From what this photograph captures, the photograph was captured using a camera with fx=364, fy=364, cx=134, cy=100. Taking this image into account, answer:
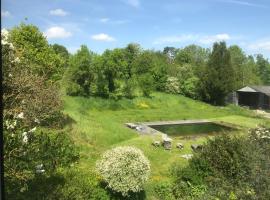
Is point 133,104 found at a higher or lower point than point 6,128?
lower

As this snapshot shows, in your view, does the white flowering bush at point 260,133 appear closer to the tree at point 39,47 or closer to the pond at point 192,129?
the pond at point 192,129

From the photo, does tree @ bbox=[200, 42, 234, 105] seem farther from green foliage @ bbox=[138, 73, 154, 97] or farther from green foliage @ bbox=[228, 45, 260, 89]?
green foliage @ bbox=[228, 45, 260, 89]

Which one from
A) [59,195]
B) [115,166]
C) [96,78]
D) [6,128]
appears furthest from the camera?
[96,78]

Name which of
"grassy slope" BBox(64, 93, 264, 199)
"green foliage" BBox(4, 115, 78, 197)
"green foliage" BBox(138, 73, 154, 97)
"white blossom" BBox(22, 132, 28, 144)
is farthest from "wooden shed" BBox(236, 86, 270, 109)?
"white blossom" BBox(22, 132, 28, 144)

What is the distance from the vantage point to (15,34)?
17125 mm

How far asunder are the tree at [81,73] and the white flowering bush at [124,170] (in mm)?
20774

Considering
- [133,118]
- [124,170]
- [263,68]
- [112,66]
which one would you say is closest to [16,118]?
[124,170]

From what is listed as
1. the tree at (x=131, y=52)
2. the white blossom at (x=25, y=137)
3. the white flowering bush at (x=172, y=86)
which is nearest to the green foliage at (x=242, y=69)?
the white flowering bush at (x=172, y=86)

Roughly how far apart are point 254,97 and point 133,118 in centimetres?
1988

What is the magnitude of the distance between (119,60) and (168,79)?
990cm

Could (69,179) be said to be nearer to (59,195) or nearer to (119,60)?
(59,195)

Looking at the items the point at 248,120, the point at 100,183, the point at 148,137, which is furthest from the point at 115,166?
the point at 248,120

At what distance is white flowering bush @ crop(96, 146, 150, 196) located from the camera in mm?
10233

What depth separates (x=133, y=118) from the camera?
26.6 metres
